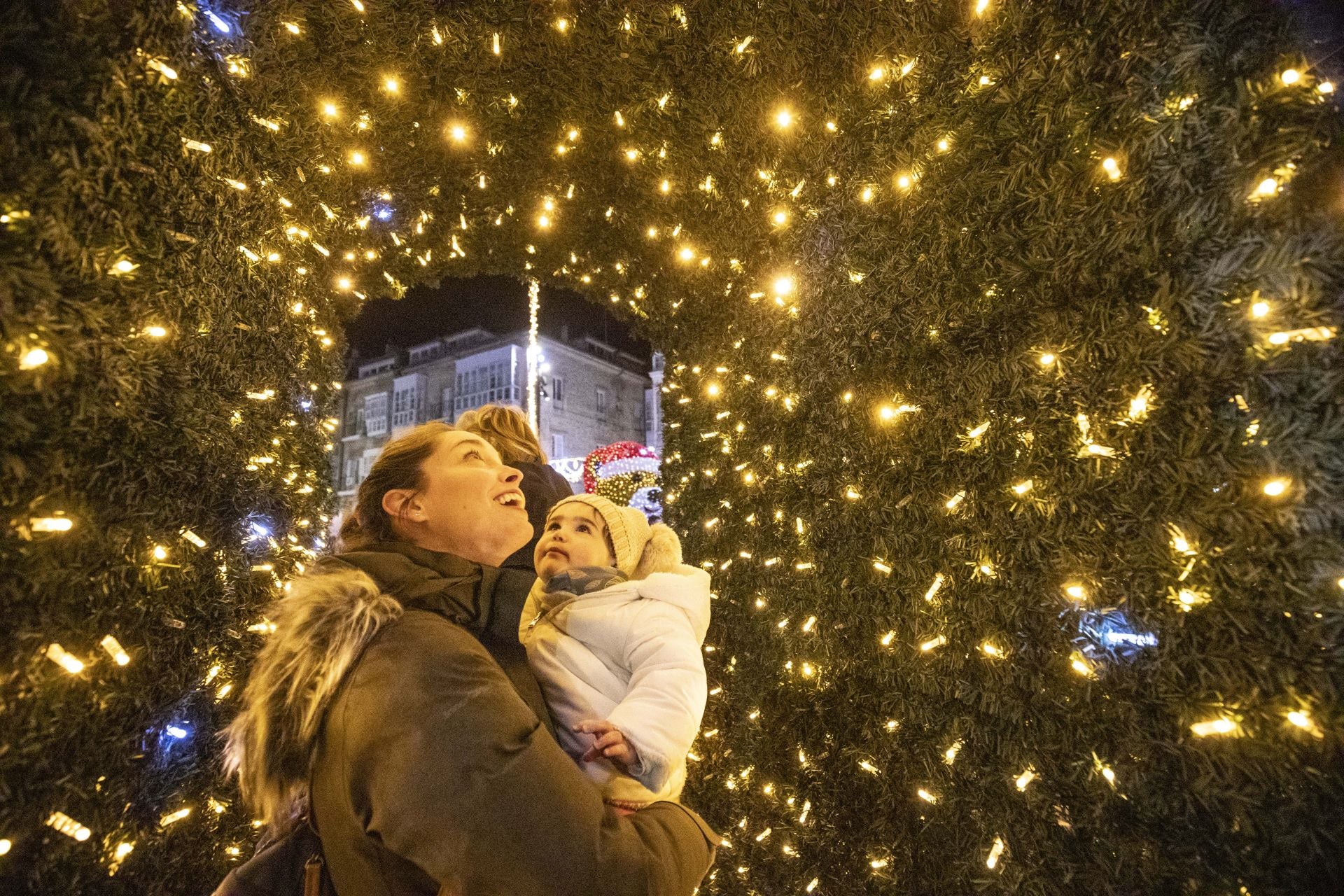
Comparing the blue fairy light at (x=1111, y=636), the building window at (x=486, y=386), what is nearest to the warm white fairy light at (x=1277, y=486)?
the blue fairy light at (x=1111, y=636)

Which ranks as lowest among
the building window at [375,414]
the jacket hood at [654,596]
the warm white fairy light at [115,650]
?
the warm white fairy light at [115,650]

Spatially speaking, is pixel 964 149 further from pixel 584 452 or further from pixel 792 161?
pixel 584 452

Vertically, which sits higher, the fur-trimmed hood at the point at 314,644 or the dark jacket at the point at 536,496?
the dark jacket at the point at 536,496

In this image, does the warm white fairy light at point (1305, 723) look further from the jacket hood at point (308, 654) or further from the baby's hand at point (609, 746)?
the jacket hood at point (308, 654)

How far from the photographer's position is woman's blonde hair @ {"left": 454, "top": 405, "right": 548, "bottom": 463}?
9.26ft

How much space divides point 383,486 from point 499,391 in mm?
30151

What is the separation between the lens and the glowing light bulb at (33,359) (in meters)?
1.38

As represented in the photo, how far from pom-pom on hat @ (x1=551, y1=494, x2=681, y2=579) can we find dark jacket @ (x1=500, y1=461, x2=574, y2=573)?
78 millimetres

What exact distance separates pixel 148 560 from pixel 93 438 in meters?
0.45

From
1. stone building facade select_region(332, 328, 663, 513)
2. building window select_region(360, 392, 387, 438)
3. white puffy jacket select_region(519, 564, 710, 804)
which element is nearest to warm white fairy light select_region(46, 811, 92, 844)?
white puffy jacket select_region(519, 564, 710, 804)

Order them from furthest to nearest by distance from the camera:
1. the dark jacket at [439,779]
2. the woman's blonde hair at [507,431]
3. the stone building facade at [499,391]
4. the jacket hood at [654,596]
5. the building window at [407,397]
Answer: the building window at [407,397] → the stone building facade at [499,391] → the woman's blonde hair at [507,431] → the jacket hood at [654,596] → the dark jacket at [439,779]

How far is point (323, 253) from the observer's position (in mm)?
3053

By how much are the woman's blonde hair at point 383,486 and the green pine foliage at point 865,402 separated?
0.59m

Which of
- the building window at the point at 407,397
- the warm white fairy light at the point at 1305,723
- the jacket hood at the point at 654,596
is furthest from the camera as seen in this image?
the building window at the point at 407,397
